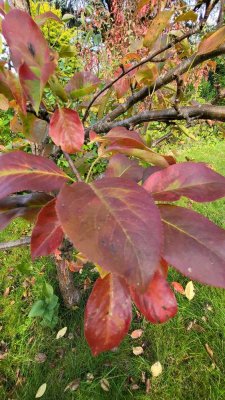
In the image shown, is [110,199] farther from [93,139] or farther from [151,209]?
[93,139]

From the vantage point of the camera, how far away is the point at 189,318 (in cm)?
166

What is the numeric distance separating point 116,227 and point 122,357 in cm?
144

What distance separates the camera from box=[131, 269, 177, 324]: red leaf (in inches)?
13.9

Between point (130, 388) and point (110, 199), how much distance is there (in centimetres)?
138

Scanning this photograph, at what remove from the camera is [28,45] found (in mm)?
372

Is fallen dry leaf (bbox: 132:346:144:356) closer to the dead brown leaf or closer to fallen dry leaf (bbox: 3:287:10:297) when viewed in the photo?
the dead brown leaf

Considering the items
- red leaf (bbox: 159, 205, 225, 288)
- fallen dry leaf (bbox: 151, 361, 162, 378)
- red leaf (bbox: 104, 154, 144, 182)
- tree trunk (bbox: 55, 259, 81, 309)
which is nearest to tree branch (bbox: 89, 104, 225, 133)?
red leaf (bbox: 104, 154, 144, 182)

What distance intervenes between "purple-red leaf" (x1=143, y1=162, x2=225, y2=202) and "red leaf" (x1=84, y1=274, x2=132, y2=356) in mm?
117

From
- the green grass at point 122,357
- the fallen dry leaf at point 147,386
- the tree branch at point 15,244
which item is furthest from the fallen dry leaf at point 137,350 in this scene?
the tree branch at point 15,244

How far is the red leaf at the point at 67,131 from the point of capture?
420mm

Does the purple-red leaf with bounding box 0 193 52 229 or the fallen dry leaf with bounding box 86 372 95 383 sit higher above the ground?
the purple-red leaf with bounding box 0 193 52 229

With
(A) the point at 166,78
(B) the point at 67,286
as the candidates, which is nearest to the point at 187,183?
(A) the point at 166,78

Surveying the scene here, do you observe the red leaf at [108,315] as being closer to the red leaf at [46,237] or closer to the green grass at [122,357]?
the red leaf at [46,237]

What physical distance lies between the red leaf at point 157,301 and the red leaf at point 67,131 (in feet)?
0.64
